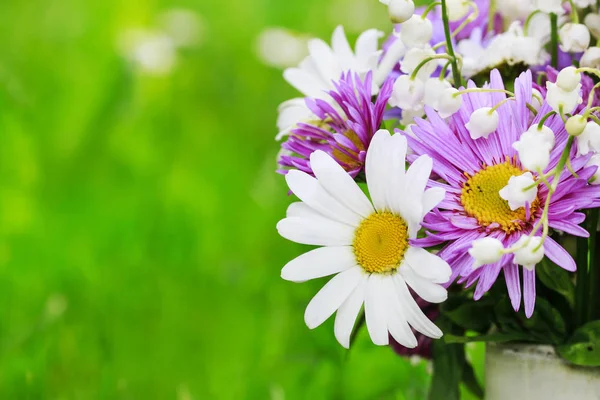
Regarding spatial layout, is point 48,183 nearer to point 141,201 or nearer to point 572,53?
point 141,201

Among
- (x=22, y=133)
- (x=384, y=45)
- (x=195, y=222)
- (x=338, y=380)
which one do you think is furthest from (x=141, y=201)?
(x=384, y=45)

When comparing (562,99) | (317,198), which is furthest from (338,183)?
(562,99)

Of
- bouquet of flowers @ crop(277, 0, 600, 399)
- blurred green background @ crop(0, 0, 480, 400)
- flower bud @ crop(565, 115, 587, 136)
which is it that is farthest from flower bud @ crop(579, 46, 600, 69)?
blurred green background @ crop(0, 0, 480, 400)

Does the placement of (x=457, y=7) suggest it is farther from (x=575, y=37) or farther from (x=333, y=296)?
(x=333, y=296)

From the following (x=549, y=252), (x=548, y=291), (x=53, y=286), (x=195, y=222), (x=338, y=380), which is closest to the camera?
(x=549, y=252)

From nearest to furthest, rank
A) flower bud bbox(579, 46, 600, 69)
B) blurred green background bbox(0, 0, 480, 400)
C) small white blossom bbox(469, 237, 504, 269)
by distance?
small white blossom bbox(469, 237, 504, 269), flower bud bbox(579, 46, 600, 69), blurred green background bbox(0, 0, 480, 400)

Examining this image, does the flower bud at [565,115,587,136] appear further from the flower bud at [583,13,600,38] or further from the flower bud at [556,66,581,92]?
the flower bud at [583,13,600,38]
